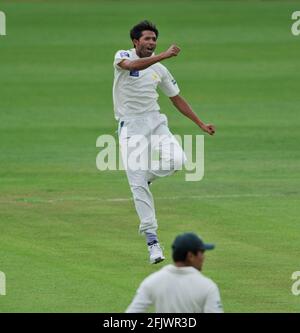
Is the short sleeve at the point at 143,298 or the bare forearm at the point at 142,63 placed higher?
the bare forearm at the point at 142,63

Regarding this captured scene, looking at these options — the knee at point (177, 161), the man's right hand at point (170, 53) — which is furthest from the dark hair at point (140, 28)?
the knee at point (177, 161)

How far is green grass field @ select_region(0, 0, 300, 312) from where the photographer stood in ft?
42.7

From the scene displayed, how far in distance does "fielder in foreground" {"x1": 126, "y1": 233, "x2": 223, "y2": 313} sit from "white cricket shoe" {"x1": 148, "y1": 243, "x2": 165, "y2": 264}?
5.04 m

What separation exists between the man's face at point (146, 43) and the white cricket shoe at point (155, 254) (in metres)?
2.06

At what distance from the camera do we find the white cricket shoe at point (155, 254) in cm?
1346

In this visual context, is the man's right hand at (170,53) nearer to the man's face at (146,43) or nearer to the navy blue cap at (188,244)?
the man's face at (146,43)

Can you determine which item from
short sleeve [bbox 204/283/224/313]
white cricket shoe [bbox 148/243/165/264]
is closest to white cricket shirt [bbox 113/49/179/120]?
white cricket shoe [bbox 148/243/165/264]

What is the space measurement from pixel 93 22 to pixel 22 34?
2.78 meters

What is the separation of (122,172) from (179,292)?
1219 cm

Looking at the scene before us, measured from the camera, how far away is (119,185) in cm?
1905

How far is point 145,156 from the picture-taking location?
13930 mm

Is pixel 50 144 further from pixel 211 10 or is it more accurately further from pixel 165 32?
pixel 211 10

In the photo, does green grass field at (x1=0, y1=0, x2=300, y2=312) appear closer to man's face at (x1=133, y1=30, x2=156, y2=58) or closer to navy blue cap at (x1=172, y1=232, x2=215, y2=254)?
man's face at (x1=133, y1=30, x2=156, y2=58)
